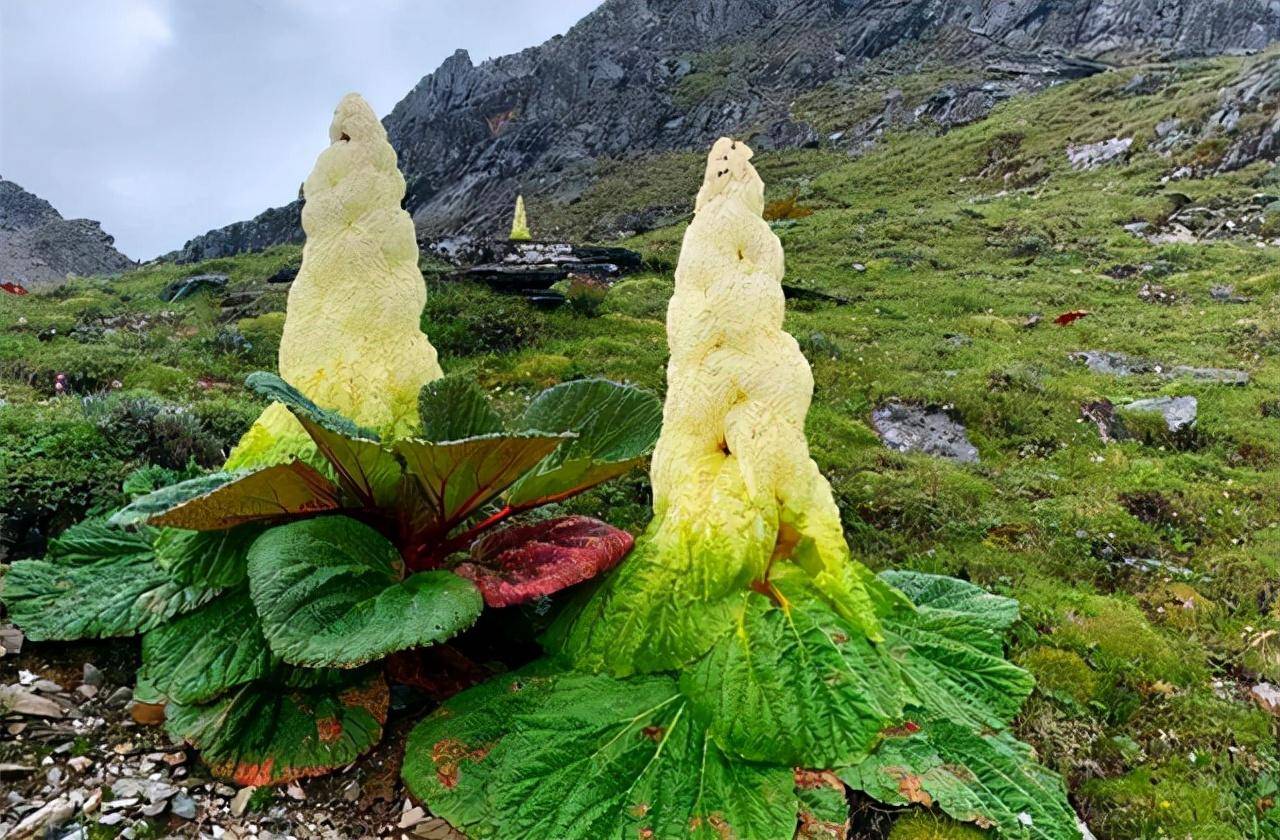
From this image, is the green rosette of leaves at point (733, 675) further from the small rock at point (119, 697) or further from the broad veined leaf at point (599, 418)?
the small rock at point (119, 697)

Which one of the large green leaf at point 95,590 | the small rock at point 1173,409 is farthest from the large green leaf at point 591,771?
the small rock at point 1173,409

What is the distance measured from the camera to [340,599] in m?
2.11

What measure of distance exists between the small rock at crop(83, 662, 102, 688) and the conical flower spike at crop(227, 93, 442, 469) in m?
0.83

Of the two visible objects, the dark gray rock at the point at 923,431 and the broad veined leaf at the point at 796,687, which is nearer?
the broad veined leaf at the point at 796,687

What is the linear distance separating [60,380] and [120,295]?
18.1m

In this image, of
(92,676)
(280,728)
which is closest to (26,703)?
(92,676)

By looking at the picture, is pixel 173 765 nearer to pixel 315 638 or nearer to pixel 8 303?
pixel 315 638

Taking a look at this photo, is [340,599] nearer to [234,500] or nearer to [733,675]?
[234,500]

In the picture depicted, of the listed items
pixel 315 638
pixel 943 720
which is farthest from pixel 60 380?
pixel 943 720

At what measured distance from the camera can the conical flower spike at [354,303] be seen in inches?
115

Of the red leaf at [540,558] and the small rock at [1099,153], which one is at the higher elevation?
the red leaf at [540,558]

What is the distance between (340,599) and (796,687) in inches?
51.7

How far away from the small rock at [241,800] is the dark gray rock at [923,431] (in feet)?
23.3

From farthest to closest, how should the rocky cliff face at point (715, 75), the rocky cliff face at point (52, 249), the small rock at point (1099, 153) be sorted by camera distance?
1. the rocky cliff face at point (715, 75)
2. the rocky cliff face at point (52, 249)
3. the small rock at point (1099, 153)
